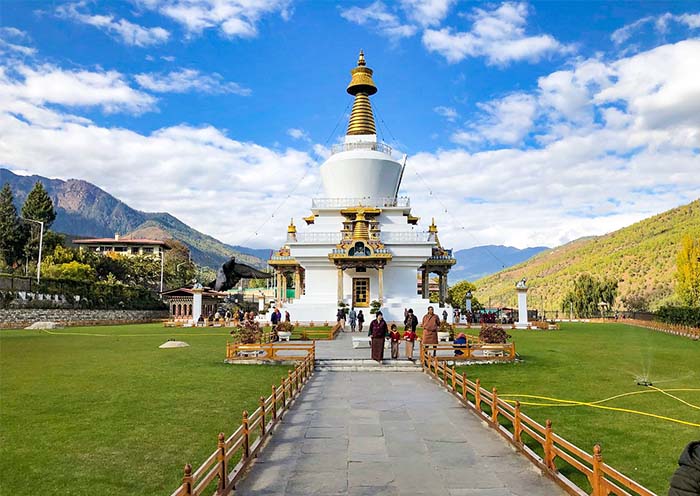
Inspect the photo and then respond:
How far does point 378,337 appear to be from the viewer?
1756cm

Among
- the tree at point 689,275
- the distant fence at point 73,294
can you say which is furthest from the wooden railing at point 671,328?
the distant fence at point 73,294

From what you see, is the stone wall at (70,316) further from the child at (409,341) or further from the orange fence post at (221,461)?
the orange fence post at (221,461)

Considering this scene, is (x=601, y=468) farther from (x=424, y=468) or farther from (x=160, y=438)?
(x=160, y=438)

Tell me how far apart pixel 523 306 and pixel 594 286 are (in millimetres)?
30571

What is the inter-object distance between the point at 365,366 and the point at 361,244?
2014 cm

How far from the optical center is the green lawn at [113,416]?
7.18 m

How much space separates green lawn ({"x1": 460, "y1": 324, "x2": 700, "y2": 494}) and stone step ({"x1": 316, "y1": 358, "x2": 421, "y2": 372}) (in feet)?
6.01

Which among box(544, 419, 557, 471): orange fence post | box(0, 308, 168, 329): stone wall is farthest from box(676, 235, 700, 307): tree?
box(544, 419, 557, 471): orange fence post

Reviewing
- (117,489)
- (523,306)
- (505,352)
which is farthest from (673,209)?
(117,489)

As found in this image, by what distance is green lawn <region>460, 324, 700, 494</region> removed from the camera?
323 inches

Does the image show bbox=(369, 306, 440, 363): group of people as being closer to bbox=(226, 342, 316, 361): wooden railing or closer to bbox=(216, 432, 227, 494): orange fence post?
bbox=(226, 342, 316, 361): wooden railing

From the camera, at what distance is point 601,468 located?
566cm

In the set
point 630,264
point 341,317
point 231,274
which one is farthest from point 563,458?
point 630,264

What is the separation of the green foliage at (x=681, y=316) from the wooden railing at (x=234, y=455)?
30.0m
